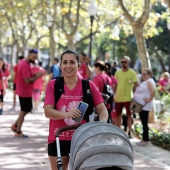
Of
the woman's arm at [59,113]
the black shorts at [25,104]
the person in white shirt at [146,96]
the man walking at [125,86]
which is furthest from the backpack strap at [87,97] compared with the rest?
the man walking at [125,86]

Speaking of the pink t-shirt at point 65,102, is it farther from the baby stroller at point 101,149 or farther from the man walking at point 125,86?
the man walking at point 125,86

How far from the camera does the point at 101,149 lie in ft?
12.5

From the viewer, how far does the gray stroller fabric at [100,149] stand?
12.5 feet

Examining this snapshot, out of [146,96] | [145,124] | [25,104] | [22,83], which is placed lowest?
[145,124]

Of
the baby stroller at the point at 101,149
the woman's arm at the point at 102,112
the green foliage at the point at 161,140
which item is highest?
the woman's arm at the point at 102,112

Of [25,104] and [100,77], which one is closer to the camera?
[100,77]

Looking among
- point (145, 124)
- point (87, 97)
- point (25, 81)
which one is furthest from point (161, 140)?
point (87, 97)

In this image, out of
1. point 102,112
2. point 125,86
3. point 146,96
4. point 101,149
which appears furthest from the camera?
point 125,86

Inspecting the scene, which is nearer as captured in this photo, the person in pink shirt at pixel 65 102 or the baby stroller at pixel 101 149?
the baby stroller at pixel 101 149

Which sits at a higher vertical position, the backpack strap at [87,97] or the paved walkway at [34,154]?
the backpack strap at [87,97]

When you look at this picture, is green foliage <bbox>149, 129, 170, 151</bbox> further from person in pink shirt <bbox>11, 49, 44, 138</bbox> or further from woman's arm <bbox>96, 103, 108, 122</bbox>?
woman's arm <bbox>96, 103, 108, 122</bbox>

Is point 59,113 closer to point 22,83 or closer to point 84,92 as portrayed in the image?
point 84,92

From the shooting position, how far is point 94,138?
155 inches

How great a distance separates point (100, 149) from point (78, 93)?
4.01ft
